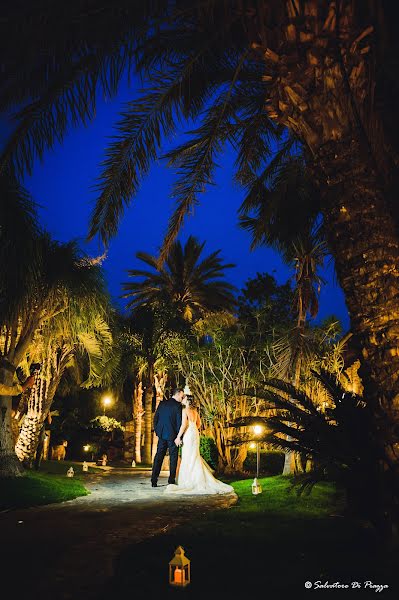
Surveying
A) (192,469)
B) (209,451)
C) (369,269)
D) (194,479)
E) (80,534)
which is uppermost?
(369,269)

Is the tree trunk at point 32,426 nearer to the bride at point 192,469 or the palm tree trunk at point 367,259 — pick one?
the bride at point 192,469

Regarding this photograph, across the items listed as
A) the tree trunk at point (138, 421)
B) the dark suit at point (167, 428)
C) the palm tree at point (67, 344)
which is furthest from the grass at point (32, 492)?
the tree trunk at point (138, 421)

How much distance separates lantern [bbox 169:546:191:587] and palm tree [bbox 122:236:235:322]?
2320cm

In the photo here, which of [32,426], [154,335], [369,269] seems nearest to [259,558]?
[369,269]

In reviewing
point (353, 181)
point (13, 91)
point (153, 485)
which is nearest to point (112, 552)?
point (353, 181)

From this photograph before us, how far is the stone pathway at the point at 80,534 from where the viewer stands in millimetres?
4133

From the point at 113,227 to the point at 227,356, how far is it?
9.99 meters

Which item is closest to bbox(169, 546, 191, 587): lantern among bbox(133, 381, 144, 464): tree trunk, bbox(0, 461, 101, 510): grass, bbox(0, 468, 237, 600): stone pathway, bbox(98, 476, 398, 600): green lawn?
bbox(98, 476, 398, 600): green lawn

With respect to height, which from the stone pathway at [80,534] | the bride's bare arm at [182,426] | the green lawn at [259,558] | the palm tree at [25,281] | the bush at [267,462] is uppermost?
the palm tree at [25,281]

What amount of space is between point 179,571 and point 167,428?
288 inches

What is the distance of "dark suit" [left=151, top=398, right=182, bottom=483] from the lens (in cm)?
1110

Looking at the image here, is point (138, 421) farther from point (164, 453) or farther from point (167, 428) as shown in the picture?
point (167, 428)

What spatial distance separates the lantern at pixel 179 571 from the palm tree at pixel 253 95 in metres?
2.03

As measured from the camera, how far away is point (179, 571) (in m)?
3.86
